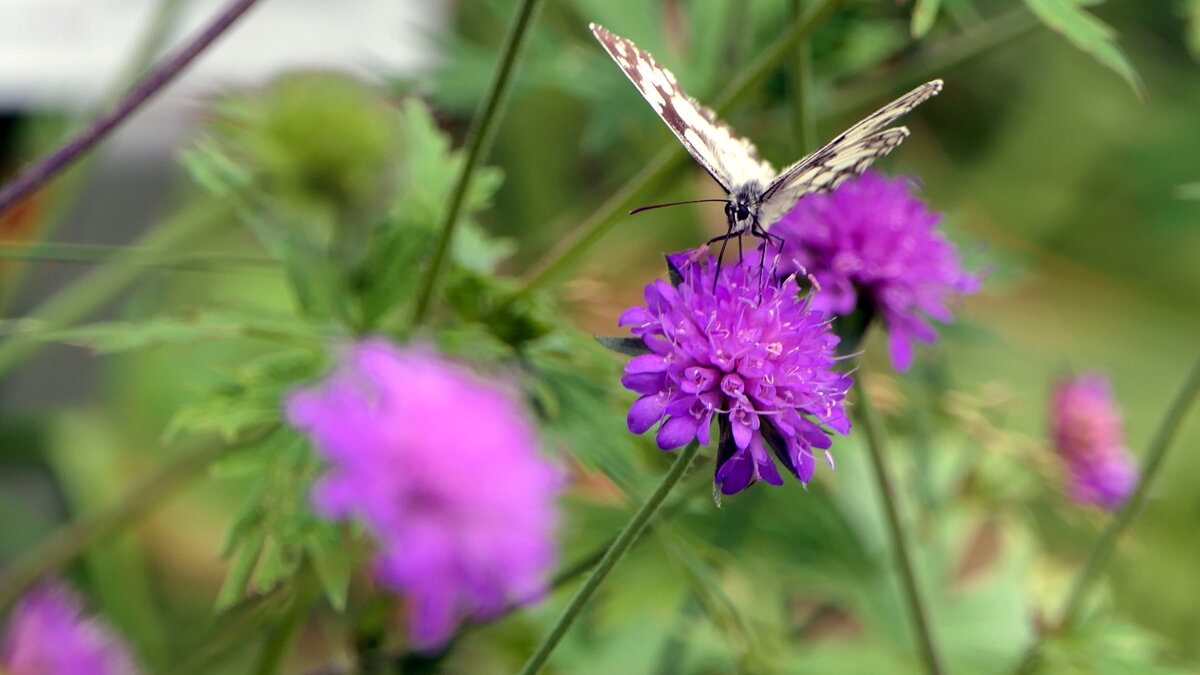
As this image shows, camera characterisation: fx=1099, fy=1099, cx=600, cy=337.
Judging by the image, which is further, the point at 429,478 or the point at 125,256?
the point at 125,256

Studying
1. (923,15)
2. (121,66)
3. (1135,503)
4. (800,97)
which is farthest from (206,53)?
(1135,503)

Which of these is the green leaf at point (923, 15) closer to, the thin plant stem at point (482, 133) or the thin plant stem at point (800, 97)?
the thin plant stem at point (800, 97)

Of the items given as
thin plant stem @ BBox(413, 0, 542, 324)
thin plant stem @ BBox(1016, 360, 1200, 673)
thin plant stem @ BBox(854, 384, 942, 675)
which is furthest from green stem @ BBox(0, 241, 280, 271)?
thin plant stem @ BBox(1016, 360, 1200, 673)

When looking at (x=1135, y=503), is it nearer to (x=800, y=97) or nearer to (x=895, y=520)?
(x=895, y=520)

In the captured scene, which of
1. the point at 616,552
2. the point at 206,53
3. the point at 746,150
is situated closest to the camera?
the point at 616,552

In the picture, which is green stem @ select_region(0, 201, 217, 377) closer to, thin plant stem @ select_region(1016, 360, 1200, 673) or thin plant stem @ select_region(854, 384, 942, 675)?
thin plant stem @ select_region(854, 384, 942, 675)

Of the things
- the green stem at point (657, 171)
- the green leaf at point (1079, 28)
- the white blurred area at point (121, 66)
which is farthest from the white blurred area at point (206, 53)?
the green leaf at point (1079, 28)

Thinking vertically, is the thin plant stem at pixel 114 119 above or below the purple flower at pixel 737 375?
above
